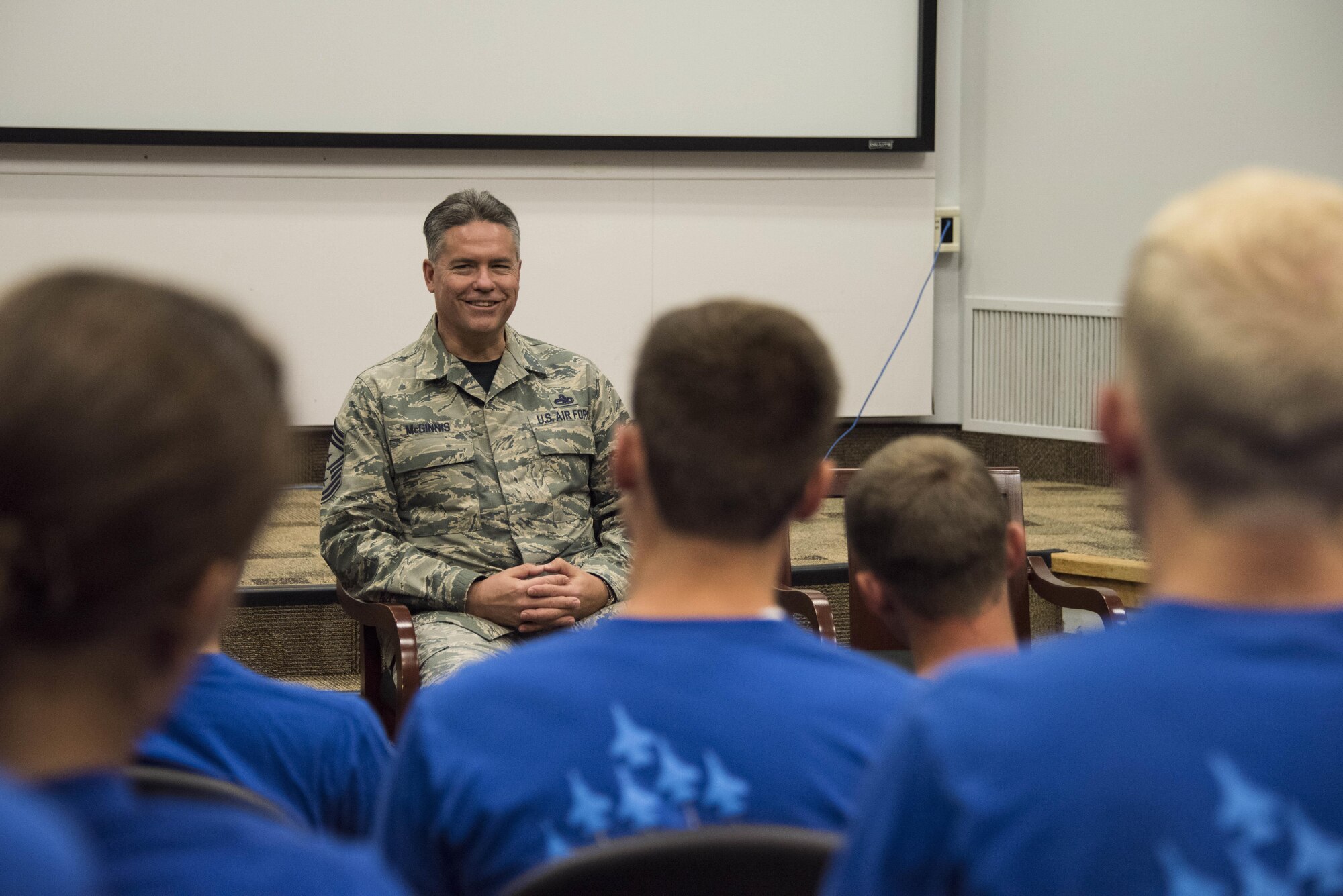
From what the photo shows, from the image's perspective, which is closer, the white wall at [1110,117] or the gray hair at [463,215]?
the gray hair at [463,215]

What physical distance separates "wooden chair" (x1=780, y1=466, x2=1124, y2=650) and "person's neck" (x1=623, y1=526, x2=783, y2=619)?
1.35 m

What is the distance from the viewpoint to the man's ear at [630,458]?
3.64 ft

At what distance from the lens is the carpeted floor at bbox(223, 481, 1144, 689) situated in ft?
10.9

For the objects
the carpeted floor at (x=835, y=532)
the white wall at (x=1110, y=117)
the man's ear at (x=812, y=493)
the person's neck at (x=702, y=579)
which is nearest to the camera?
the person's neck at (x=702, y=579)

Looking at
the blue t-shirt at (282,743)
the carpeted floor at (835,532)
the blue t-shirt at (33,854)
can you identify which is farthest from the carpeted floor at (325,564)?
the blue t-shirt at (33,854)

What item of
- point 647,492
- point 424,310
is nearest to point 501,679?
point 647,492

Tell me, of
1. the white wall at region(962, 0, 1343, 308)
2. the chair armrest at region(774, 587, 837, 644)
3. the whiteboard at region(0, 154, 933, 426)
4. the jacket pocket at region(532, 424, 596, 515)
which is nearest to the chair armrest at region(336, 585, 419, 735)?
the jacket pocket at region(532, 424, 596, 515)

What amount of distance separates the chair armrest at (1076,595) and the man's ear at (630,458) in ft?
5.21

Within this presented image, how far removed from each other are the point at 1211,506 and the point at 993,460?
4324 millimetres

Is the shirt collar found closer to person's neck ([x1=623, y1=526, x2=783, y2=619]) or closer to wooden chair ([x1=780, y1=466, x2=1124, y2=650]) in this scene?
wooden chair ([x1=780, y1=466, x2=1124, y2=650])

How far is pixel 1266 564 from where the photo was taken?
2.21 ft

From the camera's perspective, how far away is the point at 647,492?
43.0 inches

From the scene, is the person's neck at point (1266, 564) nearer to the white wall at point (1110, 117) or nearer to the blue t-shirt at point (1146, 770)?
the blue t-shirt at point (1146, 770)

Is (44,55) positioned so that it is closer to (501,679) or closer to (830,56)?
(830,56)
